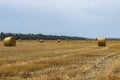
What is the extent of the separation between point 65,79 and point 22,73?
6.89 feet

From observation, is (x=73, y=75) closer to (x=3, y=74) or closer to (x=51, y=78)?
(x=51, y=78)

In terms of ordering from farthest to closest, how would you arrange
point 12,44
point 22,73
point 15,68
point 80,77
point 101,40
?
point 101,40 < point 12,44 < point 15,68 < point 22,73 < point 80,77

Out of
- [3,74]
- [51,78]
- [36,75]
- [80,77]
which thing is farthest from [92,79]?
[3,74]

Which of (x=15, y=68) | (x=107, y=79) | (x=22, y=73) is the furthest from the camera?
(x=15, y=68)

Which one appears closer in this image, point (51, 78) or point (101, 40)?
point (51, 78)

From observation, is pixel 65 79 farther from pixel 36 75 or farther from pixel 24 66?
pixel 24 66

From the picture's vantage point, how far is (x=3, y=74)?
42.8 ft

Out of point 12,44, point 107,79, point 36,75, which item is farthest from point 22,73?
point 12,44

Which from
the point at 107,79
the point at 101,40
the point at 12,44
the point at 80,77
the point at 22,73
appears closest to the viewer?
the point at 107,79

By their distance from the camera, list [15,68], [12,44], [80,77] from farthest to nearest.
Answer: [12,44] < [15,68] < [80,77]

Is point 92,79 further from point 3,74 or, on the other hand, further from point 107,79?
point 3,74

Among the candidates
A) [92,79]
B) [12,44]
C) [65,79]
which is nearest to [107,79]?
[92,79]

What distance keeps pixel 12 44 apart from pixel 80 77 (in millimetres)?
30810

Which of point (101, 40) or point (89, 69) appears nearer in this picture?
point (89, 69)
